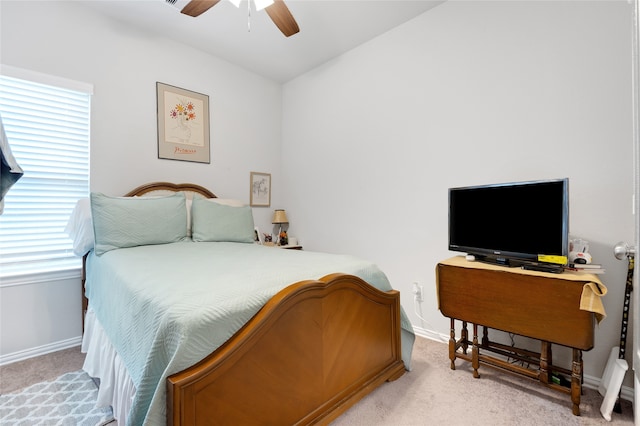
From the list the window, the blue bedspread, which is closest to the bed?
the blue bedspread

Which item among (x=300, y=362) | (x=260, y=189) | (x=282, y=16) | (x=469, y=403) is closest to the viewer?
(x=300, y=362)

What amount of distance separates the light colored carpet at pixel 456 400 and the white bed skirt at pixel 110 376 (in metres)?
0.49

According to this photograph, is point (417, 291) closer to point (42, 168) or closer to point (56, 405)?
point (56, 405)

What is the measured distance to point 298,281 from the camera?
134cm

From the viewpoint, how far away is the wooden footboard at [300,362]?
95 cm

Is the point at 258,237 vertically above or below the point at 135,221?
below

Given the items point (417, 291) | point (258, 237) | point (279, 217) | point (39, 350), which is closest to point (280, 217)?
point (279, 217)

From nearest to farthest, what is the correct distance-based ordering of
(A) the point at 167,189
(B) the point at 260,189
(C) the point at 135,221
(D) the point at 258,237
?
(C) the point at 135,221 < (A) the point at 167,189 < (D) the point at 258,237 < (B) the point at 260,189

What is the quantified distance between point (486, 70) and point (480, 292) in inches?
63.0

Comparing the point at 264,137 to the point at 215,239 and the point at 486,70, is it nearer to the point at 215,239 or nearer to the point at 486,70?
the point at 215,239

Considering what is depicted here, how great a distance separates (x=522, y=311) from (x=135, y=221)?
103 inches

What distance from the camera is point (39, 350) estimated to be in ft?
7.26

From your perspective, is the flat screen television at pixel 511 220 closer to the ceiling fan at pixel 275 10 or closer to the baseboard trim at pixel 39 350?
the ceiling fan at pixel 275 10

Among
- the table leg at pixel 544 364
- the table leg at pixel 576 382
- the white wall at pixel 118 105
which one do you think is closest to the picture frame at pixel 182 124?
the white wall at pixel 118 105
